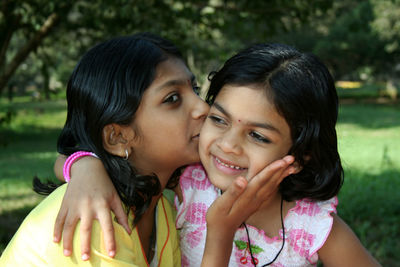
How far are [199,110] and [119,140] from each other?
17.2 inches

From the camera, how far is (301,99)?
7.00 ft

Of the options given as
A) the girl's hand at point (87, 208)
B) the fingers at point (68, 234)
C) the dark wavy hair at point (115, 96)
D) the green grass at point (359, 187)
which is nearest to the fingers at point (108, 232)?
the girl's hand at point (87, 208)

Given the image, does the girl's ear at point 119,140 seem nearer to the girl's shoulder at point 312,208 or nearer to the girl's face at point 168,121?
the girl's face at point 168,121

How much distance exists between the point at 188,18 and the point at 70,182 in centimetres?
310

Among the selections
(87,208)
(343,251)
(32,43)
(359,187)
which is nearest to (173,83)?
(87,208)

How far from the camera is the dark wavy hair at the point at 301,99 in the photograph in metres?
2.12

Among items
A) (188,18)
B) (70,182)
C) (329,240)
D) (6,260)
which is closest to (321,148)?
(329,240)

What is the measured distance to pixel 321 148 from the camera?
2.32 m

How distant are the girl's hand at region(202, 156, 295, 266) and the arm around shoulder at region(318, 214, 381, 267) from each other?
1.48 feet

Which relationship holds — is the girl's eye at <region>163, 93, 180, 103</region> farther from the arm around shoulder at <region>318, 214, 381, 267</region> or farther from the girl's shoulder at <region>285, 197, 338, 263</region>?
the arm around shoulder at <region>318, 214, 381, 267</region>

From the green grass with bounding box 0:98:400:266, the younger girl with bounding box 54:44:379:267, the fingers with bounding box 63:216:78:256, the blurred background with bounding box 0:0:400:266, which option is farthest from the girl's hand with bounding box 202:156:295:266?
the blurred background with bounding box 0:0:400:266

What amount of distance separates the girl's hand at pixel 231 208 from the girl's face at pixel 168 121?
0.46 m

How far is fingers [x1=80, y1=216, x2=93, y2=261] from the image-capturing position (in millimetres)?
1630

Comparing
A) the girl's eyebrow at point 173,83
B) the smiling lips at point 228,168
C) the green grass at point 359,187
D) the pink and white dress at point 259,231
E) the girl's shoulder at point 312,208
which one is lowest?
the green grass at point 359,187
